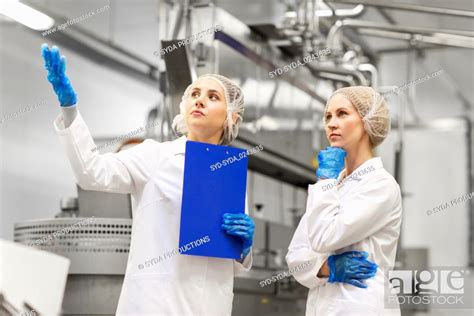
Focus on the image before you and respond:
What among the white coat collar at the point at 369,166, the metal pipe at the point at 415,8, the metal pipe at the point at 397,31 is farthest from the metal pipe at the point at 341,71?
the white coat collar at the point at 369,166

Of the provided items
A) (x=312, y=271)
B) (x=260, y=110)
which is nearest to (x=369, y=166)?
(x=312, y=271)

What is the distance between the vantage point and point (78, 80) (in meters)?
7.52

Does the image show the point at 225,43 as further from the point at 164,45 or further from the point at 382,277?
the point at 382,277

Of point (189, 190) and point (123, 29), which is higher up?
point (123, 29)

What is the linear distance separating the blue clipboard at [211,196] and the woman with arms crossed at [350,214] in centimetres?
23

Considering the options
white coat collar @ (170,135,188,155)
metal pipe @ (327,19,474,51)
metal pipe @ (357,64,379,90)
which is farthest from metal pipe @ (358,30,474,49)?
white coat collar @ (170,135,188,155)

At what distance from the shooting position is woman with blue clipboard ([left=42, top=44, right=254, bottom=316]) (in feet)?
7.67

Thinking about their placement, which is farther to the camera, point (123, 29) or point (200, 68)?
point (123, 29)

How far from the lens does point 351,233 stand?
2.32 meters

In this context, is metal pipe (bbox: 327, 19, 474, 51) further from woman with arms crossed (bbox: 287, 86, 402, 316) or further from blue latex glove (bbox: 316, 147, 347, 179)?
blue latex glove (bbox: 316, 147, 347, 179)

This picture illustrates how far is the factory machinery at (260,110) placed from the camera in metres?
3.48

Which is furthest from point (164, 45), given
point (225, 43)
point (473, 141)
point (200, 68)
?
point (473, 141)

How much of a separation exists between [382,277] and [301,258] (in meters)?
0.26

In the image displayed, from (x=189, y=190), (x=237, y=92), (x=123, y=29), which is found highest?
(x=123, y=29)
